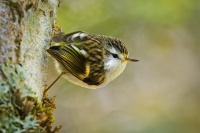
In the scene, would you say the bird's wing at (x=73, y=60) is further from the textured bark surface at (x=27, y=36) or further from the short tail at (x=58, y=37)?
the textured bark surface at (x=27, y=36)

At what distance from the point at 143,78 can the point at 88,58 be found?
18.2ft

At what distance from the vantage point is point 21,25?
8.68ft

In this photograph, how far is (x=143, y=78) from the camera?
9773 millimetres

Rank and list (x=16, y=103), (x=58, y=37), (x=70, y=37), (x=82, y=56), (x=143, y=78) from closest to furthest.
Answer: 1. (x=16, y=103)
2. (x=58, y=37)
3. (x=70, y=37)
4. (x=82, y=56)
5. (x=143, y=78)

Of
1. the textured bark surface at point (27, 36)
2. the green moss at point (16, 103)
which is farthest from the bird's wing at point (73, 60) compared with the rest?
the green moss at point (16, 103)

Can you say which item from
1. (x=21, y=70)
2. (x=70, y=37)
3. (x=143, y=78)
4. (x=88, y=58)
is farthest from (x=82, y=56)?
(x=143, y=78)

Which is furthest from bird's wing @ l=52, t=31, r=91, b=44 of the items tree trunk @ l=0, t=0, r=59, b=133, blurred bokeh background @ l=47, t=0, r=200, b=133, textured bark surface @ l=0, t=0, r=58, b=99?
blurred bokeh background @ l=47, t=0, r=200, b=133

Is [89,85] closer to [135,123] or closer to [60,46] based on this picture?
[60,46]

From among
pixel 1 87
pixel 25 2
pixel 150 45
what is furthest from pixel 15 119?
pixel 150 45

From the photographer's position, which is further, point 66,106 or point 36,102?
point 66,106

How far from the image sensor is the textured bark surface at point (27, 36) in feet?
8.33

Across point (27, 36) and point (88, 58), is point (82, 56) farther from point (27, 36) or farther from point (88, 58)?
point (27, 36)

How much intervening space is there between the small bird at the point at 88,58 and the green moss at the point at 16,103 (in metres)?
1.21

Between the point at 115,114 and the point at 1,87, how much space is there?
6.92m
